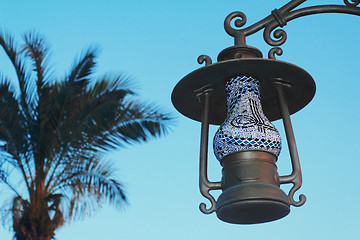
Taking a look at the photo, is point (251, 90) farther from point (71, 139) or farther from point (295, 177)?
point (71, 139)

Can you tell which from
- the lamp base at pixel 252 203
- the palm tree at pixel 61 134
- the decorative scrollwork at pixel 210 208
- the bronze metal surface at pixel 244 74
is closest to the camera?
the lamp base at pixel 252 203

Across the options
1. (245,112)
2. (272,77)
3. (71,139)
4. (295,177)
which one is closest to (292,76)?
(272,77)

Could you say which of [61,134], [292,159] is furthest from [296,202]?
[61,134]

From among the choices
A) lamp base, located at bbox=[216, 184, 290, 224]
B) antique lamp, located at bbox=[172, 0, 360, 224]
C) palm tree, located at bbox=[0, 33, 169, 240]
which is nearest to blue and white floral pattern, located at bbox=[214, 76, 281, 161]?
antique lamp, located at bbox=[172, 0, 360, 224]

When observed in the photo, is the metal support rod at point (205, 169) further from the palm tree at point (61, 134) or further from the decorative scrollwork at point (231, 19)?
the palm tree at point (61, 134)

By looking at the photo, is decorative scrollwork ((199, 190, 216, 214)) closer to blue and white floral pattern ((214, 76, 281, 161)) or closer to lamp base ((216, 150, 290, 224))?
lamp base ((216, 150, 290, 224))

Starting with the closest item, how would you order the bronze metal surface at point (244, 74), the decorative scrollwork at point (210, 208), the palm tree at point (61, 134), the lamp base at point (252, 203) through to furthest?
1. the lamp base at point (252, 203)
2. the decorative scrollwork at point (210, 208)
3. the bronze metal surface at point (244, 74)
4. the palm tree at point (61, 134)

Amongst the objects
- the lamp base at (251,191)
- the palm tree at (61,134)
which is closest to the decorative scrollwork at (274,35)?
the lamp base at (251,191)

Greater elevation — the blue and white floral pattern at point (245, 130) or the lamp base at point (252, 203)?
the blue and white floral pattern at point (245, 130)

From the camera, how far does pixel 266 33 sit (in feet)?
8.13

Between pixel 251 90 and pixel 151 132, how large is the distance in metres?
7.97

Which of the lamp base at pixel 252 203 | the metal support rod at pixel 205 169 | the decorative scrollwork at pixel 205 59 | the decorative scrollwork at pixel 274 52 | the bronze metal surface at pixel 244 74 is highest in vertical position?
the decorative scrollwork at pixel 274 52

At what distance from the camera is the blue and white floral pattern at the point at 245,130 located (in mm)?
2156

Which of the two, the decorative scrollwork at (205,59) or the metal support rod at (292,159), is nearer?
the metal support rod at (292,159)
